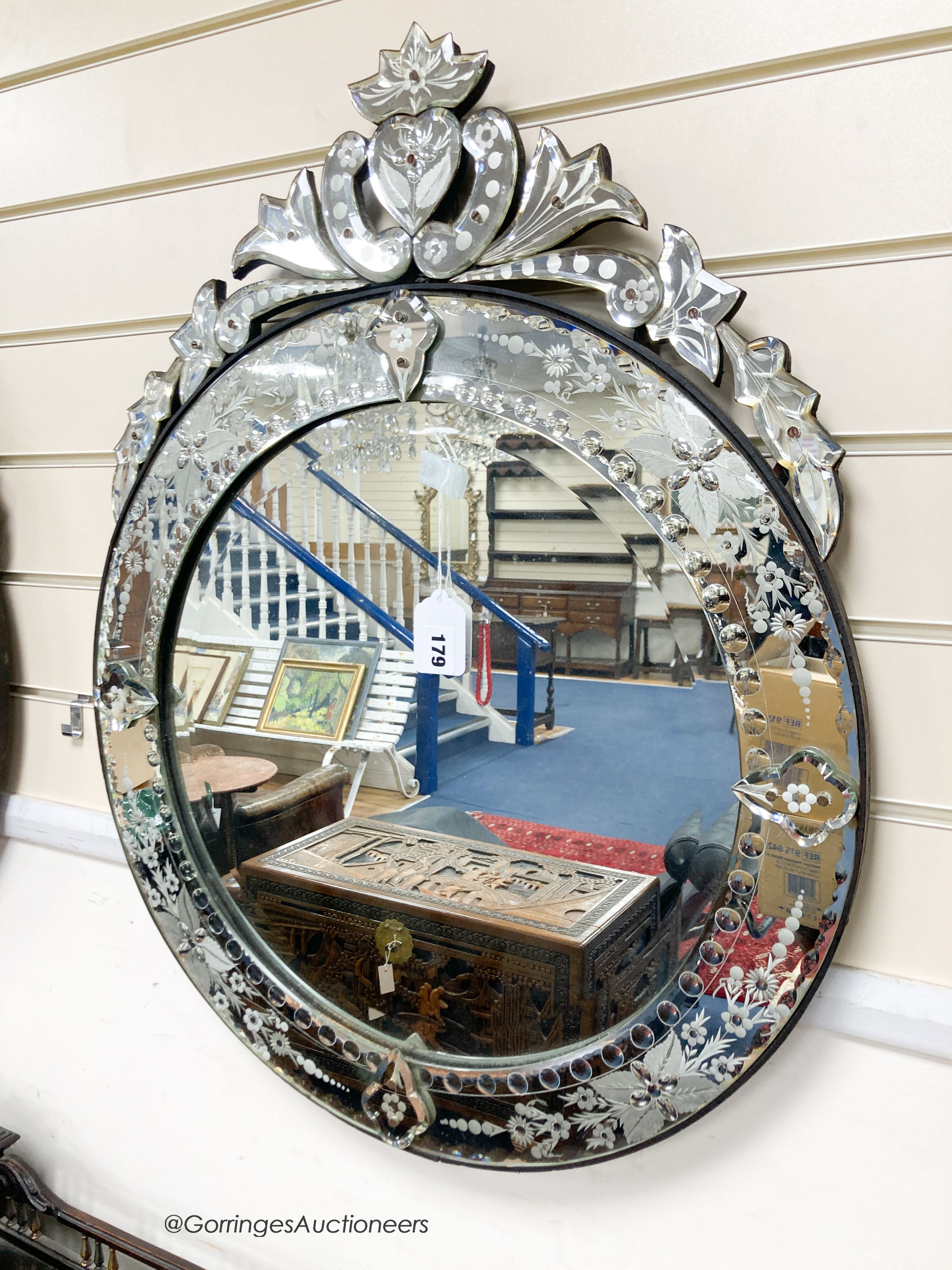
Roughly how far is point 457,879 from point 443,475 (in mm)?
425

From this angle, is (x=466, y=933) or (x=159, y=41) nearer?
(x=466, y=933)

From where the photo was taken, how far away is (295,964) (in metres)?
1.04

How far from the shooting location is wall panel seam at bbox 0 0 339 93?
1007 mm

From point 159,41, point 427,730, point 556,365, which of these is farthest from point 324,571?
point 159,41

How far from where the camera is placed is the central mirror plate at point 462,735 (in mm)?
818

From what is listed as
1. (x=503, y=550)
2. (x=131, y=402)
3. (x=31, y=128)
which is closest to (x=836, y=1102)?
(x=503, y=550)

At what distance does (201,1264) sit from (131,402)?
1185 millimetres

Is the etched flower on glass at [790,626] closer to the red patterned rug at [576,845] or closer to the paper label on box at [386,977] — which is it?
the red patterned rug at [576,845]

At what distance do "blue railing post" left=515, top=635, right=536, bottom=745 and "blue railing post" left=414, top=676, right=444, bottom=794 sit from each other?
97 mm

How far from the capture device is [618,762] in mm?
838

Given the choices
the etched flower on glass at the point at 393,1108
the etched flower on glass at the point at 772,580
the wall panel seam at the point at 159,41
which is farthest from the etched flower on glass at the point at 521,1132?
the wall panel seam at the point at 159,41

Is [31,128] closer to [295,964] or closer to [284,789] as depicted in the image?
[284,789]

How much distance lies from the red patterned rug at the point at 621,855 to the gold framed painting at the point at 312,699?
0.19 metres

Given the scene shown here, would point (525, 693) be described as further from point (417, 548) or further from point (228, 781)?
point (228, 781)
